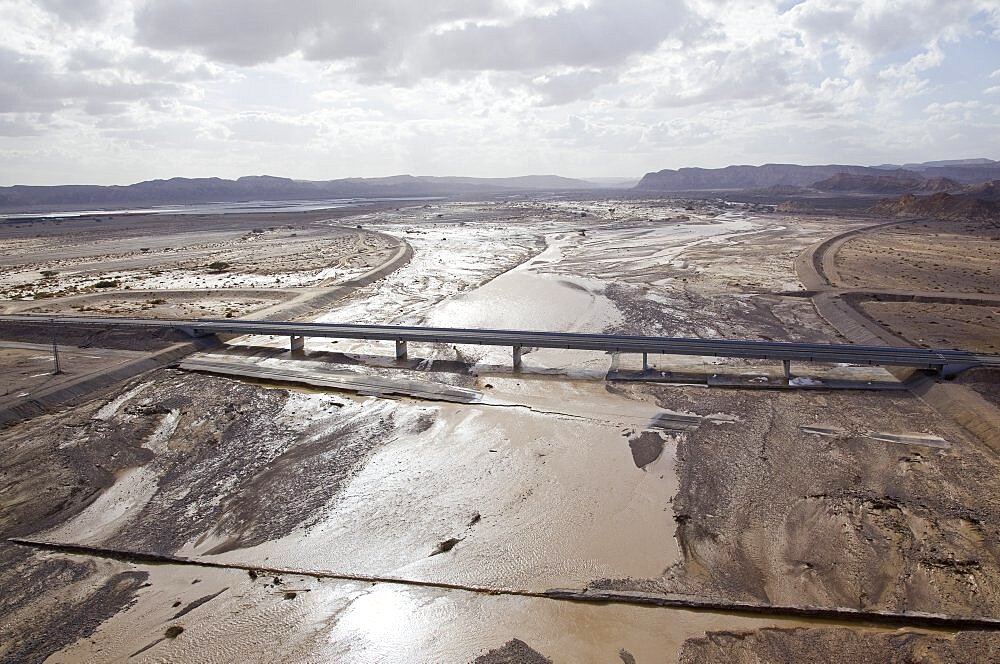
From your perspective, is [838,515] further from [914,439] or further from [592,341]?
[592,341]

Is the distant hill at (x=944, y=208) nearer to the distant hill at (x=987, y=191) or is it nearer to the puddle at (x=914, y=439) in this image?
the distant hill at (x=987, y=191)

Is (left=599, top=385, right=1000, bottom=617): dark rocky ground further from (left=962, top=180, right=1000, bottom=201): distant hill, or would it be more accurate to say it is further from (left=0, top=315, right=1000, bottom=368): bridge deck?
(left=962, top=180, right=1000, bottom=201): distant hill

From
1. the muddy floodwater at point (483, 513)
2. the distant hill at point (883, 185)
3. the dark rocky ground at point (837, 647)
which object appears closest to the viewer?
the dark rocky ground at point (837, 647)

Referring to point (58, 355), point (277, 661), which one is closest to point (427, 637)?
point (277, 661)

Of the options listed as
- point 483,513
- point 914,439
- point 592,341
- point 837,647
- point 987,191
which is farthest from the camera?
point 987,191

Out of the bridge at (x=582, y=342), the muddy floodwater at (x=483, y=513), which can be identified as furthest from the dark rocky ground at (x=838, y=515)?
the bridge at (x=582, y=342)

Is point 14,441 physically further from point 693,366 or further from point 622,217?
point 622,217

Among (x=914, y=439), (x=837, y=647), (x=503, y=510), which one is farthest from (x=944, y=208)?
(x=837, y=647)
